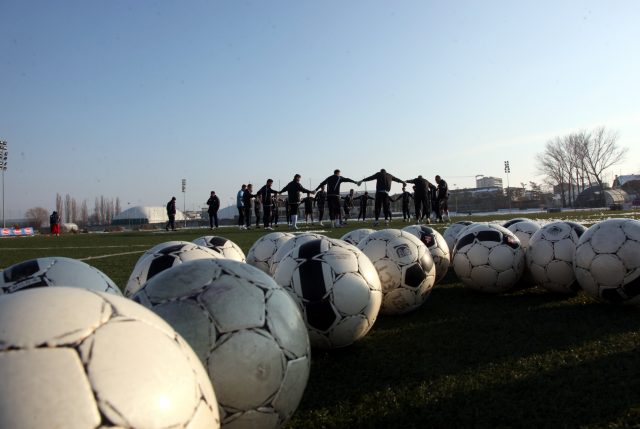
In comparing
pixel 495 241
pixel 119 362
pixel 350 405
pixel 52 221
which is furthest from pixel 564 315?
pixel 52 221

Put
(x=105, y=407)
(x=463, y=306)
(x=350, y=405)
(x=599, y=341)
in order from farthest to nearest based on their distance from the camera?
(x=463, y=306), (x=599, y=341), (x=350, y=405), (x=105, y=407)

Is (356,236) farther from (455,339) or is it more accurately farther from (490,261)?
(455,339)

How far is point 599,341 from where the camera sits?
12.0 feet

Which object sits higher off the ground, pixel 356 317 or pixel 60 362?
pixel 60 362

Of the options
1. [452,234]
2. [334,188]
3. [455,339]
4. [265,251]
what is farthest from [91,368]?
[334,188]

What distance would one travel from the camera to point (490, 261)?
18.4ft

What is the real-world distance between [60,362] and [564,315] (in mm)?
4544

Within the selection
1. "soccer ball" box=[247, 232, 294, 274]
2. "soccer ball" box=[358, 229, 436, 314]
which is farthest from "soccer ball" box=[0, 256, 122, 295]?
"soccer ball" box=[247, 232, 294, 274]

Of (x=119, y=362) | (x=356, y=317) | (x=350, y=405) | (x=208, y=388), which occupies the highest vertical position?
(x=119, y=362)

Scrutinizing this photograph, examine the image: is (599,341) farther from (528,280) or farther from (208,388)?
(208,388)

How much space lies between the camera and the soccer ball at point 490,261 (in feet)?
18.4

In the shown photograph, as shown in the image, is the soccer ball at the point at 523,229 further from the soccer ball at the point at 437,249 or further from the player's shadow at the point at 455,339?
the player's shadow at the point at 455,339

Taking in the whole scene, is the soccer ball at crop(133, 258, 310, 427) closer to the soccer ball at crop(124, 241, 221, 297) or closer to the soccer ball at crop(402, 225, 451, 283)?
the soccer ball at crop(124, 241, 221, 297)

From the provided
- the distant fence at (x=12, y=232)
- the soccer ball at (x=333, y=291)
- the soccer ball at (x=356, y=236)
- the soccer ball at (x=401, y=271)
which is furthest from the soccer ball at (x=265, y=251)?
the distant fence at (x=12, y=232)
